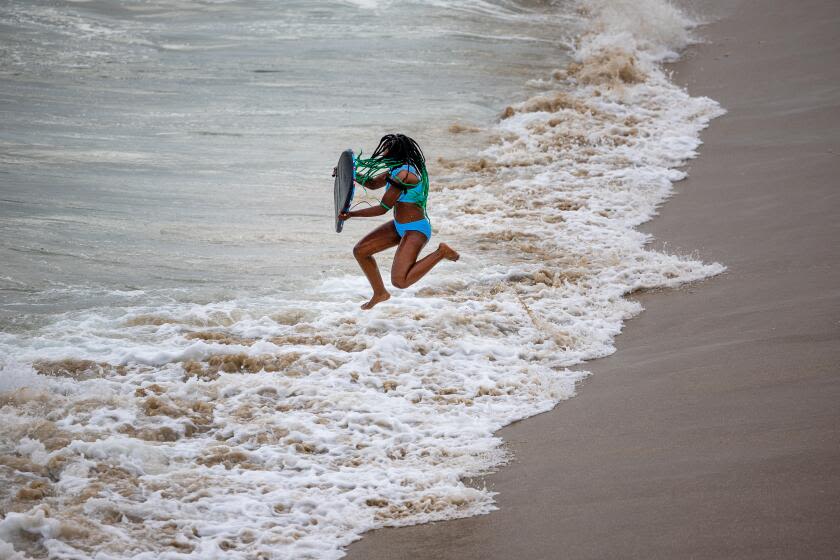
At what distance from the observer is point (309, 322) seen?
9.13m

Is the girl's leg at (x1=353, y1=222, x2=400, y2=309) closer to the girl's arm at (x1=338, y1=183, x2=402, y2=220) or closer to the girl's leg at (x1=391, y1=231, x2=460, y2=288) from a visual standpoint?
the girl's leg at (x1=391, y1=231, x2=460, y2=288)

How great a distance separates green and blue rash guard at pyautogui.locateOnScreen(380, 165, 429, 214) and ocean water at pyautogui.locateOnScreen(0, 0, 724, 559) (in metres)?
1.59

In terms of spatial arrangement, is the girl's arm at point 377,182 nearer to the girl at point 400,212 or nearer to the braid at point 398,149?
the girl at point 400,212

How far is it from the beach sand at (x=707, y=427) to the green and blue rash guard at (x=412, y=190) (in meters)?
1.81

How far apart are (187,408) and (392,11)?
62.7 ft

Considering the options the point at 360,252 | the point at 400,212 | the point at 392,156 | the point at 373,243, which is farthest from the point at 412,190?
the point at 360,252

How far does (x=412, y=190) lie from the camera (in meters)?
7.27

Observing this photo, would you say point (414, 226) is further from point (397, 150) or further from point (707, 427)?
point (707, 427)

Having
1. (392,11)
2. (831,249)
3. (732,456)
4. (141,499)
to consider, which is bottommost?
(141,499)

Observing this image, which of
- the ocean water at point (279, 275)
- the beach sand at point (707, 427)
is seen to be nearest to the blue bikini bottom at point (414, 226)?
the ocean water at point (279, 275)

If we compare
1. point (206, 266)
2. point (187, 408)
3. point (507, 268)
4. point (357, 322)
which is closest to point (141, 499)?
point (187, 408)

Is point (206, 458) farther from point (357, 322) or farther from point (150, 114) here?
point (150, 114)

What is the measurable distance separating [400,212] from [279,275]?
3.29 metres

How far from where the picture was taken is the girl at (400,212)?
279 inches
